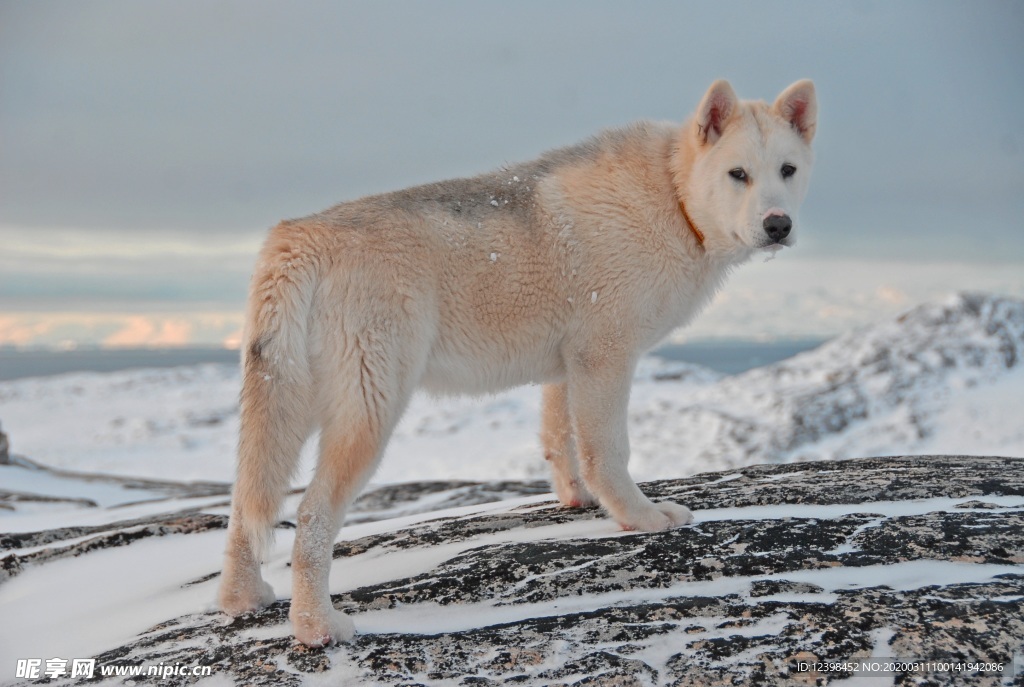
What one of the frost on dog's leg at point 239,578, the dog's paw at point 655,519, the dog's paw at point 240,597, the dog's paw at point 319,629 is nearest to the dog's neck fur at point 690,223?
the dog's paw at point 655,519

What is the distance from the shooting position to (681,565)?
17.7ft

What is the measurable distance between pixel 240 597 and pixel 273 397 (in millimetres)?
1450

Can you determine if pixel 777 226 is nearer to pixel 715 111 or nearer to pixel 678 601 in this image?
pixel 715 111

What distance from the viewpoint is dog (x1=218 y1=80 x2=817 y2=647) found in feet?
16.5

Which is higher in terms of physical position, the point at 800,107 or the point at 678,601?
the point at 800,107

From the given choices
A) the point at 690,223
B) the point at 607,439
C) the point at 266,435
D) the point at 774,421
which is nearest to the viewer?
the point at 266,435

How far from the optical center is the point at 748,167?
6203mm

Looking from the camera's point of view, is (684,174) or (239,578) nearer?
(239,578)

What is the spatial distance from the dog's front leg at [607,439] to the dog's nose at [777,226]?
1430mm

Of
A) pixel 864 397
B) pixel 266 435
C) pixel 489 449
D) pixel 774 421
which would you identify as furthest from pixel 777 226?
pixel 489 449

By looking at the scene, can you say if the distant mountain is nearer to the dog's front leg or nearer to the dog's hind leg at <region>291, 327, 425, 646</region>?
the dog's front leg

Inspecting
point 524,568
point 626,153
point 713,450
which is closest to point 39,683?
point 524,568

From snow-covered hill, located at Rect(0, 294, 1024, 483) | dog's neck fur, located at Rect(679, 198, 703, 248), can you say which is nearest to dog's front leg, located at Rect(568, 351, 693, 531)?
dog's neck fur, located at Rect(679, 198, 703, 248)

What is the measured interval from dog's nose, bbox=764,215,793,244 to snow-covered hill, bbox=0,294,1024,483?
934 cm
